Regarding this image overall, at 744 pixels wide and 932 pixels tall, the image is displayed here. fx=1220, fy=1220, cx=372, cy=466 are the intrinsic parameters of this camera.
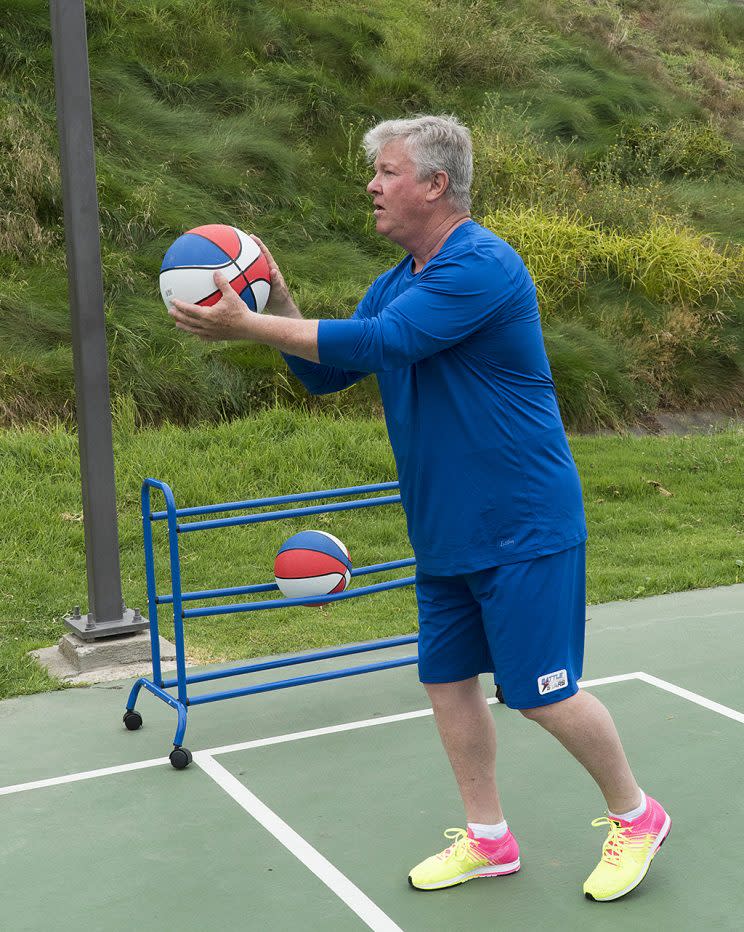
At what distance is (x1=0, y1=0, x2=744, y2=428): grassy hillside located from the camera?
10359 mm

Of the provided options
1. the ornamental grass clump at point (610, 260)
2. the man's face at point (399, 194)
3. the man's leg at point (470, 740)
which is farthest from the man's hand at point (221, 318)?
the ornamental grass clump at point (610, 260)

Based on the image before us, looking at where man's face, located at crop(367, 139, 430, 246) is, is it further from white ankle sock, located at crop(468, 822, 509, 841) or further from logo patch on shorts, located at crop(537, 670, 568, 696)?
white ankle sock, located at crop(468, 822, 509, 841)

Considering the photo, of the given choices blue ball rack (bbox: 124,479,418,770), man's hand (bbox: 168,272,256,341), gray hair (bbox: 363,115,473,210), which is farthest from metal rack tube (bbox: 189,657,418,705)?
gray hair (bbox: 363,115,473,210)

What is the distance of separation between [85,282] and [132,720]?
6.40 feet

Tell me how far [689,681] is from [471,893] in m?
2.19

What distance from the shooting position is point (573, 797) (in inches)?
166

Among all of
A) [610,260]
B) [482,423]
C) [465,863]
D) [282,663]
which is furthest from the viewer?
[610,260]

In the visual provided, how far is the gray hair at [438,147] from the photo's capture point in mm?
3322

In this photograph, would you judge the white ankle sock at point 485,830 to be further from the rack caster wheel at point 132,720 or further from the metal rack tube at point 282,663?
the rack caster wheel at point 132,720

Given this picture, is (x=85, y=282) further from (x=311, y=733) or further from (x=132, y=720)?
(x=311, y=733)

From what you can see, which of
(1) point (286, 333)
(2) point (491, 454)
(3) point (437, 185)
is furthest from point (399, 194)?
(2) point (491, 454)

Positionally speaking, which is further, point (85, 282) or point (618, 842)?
point (85, 282)

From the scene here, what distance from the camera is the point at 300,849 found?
12.8ft

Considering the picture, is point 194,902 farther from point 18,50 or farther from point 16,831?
point 18,50
